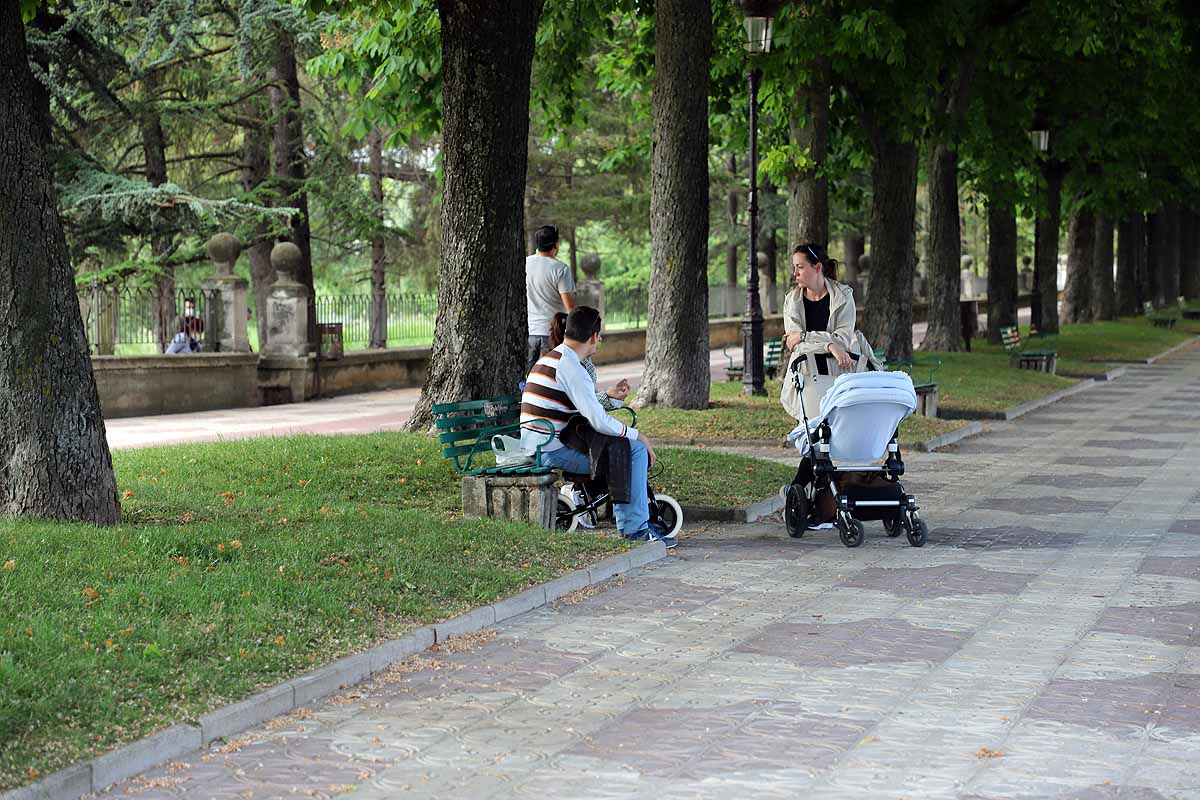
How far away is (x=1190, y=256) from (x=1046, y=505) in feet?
222

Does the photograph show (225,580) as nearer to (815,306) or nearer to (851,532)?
(851,532)

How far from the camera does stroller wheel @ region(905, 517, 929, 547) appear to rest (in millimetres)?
11250

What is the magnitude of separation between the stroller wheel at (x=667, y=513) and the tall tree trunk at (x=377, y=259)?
17.5 metres

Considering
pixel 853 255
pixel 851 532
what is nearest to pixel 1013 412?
pixel 851 532

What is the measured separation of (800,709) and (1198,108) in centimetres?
3582

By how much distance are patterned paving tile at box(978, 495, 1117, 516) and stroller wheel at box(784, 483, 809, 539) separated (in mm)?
2307

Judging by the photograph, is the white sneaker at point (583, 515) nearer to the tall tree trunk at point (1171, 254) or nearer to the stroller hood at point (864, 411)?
the stroller hood at point (864, 411)

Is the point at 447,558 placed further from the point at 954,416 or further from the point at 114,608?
the point at 954,416

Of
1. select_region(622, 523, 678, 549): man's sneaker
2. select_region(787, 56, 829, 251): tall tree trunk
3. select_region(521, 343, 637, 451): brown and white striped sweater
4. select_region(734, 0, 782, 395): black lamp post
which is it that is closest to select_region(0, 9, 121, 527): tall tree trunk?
select_region(521, 343, 637, 451): brown and white striped sweater

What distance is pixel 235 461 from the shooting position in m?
13.5

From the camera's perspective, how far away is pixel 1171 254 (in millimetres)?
65375

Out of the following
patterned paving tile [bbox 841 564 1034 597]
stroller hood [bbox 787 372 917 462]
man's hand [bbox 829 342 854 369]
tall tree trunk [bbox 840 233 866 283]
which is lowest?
patterned paving tile [bbox 841 564 1034 597]

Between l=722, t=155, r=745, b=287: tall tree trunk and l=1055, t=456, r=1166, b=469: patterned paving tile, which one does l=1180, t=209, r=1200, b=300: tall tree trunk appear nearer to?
→ l=722, t=155, r=745, b=287: tall tree trunk

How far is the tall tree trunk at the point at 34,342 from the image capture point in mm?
9750
